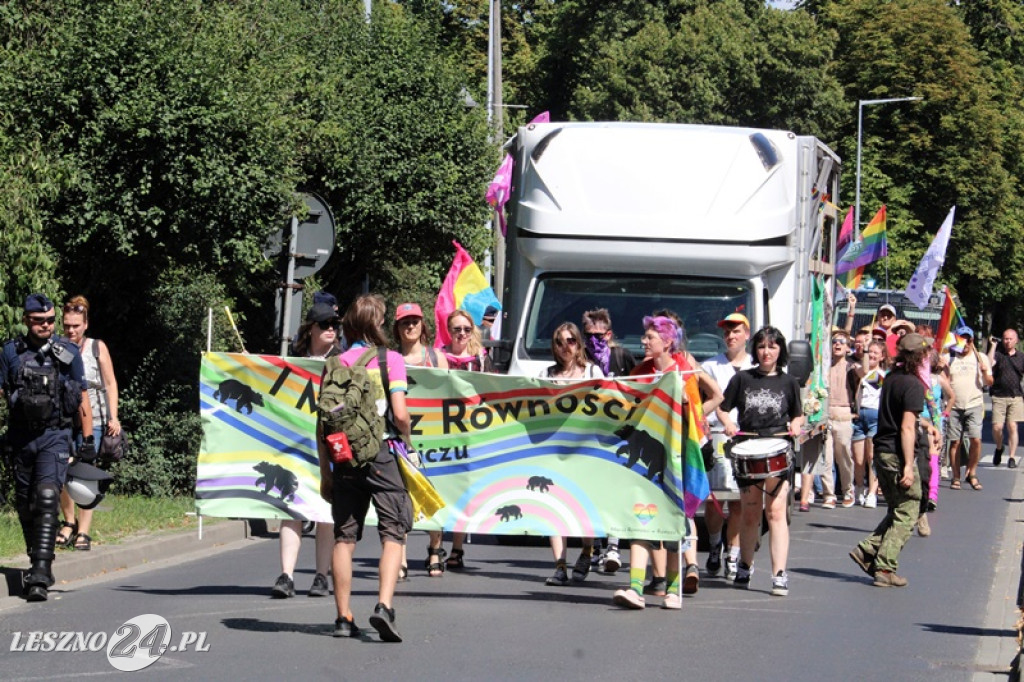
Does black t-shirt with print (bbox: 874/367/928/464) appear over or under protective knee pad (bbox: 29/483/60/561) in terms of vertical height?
over

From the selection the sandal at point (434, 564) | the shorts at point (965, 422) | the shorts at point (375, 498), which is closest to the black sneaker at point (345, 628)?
the shorts at point (375, 498)

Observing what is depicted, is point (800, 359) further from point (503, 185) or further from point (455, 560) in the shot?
point (503, 185)

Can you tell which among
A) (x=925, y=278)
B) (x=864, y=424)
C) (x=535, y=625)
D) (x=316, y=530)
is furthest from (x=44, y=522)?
(x=925, y=278)

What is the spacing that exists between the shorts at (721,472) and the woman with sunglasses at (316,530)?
287cm

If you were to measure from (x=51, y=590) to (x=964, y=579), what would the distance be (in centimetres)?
641

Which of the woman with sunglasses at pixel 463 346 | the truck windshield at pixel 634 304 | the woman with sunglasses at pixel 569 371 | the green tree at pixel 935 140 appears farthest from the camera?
the green tree at pixel 935 140

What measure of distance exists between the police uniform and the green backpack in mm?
2219

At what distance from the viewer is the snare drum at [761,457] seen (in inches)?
444

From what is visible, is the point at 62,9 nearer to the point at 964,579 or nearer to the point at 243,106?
the point at 243,106

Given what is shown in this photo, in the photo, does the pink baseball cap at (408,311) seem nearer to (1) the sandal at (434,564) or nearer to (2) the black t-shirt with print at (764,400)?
(1) the sandal at (434,564)

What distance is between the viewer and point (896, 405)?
1232cm

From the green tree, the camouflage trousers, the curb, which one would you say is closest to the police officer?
the curb

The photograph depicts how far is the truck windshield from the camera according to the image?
14188mm

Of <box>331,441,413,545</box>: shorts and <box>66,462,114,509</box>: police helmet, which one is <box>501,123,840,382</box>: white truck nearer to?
<box>66,462,114,509</box>: police helmet
